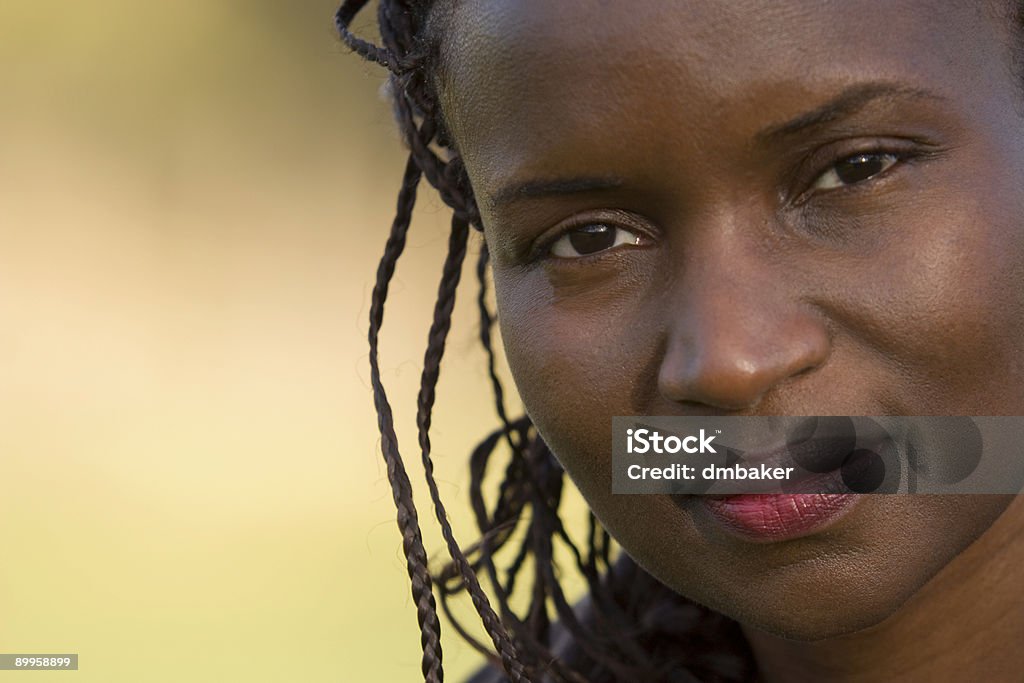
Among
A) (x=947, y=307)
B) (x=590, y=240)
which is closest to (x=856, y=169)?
(x=947, y=307)

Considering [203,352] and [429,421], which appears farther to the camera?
[203,352]

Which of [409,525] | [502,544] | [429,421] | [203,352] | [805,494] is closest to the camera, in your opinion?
[805,494]

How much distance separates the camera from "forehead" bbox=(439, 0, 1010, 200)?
155 cm

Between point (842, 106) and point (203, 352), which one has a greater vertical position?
point (203, 352)

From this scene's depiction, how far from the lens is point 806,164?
160 cm

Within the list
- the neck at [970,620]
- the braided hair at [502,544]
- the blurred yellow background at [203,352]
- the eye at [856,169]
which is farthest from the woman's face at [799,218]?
the blurred yellow background at [203,352]

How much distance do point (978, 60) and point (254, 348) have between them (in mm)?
7141

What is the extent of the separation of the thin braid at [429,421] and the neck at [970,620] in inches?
20.1

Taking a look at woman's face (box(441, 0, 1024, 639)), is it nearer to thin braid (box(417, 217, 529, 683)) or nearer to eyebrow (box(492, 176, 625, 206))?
eyebrow (box(492, 176, 625, 206))

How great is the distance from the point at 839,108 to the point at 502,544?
1.25 meters

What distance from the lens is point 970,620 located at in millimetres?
1880

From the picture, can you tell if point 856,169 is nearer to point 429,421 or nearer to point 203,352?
point 429,421

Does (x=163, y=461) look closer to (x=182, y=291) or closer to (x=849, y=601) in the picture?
(x=182, y=291)

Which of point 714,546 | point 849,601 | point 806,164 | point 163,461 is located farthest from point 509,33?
point 163,461
